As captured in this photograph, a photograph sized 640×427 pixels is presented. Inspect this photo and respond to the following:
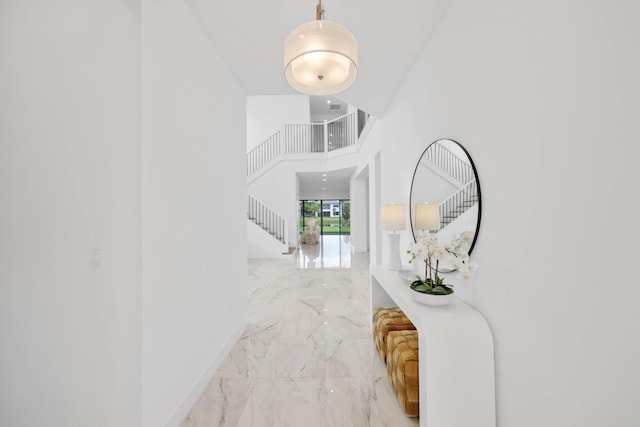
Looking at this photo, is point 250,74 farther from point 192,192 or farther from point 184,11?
point 192,192

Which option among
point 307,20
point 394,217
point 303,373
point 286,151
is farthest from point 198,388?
point 286,151

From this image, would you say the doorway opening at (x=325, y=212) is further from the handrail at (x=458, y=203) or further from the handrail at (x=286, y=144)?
the handrail at (x=458, y=203)

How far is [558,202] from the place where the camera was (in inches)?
40.2

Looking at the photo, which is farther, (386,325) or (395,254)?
(395,254)

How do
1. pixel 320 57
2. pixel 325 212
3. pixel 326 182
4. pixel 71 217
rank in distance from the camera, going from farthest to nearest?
pixel 325 212
pixel 326 182
pixel 71 217
pixel 320 57

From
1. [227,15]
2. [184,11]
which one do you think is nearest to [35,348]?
[184,11]

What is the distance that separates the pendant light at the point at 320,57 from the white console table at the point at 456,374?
4.22 ft

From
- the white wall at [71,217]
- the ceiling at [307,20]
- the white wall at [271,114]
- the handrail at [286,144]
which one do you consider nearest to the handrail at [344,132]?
the handrail at [286,144]

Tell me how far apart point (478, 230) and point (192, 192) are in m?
1.85

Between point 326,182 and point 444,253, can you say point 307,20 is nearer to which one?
point 444,253

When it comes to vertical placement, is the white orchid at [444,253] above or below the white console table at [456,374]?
above

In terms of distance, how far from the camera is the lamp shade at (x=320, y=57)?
3.62ft

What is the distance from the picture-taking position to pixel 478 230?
60.7 inches

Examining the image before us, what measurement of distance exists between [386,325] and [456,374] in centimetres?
97
